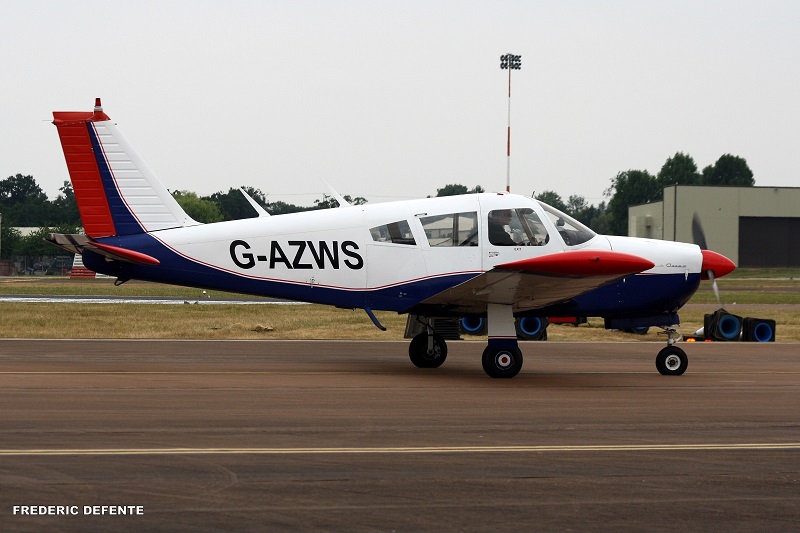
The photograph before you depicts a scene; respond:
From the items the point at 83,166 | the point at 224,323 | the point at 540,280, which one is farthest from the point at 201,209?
the point at 540,280

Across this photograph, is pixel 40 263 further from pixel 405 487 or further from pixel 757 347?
pixel 405 487

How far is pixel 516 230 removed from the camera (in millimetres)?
15070

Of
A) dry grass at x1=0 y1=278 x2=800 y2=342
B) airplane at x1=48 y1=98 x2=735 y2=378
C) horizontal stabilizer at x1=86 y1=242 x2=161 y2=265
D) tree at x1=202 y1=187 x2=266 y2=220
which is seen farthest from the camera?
tree at x1=202 y1=187 x2=266 y2=220

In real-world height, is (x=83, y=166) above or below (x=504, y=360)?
above

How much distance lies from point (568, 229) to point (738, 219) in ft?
184

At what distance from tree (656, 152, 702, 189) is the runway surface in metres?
107

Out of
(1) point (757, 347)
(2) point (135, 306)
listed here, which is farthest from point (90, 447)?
(2) point (135, 306)

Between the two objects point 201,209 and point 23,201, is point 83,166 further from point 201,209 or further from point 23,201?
point 23,201

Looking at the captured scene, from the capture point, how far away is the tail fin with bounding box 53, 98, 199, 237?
15492mm

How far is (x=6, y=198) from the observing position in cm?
14362

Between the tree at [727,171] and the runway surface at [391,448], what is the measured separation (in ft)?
402

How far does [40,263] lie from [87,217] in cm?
9078

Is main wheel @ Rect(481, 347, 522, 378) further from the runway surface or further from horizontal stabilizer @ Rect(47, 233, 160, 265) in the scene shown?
horizontal stabilizer @ Rect(47, 233, 160, 265)

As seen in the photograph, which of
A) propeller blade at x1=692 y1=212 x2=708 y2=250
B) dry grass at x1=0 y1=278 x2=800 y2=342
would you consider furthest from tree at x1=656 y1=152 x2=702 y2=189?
propeller blade at x1=692 y1=212 x2=708 y2=250
